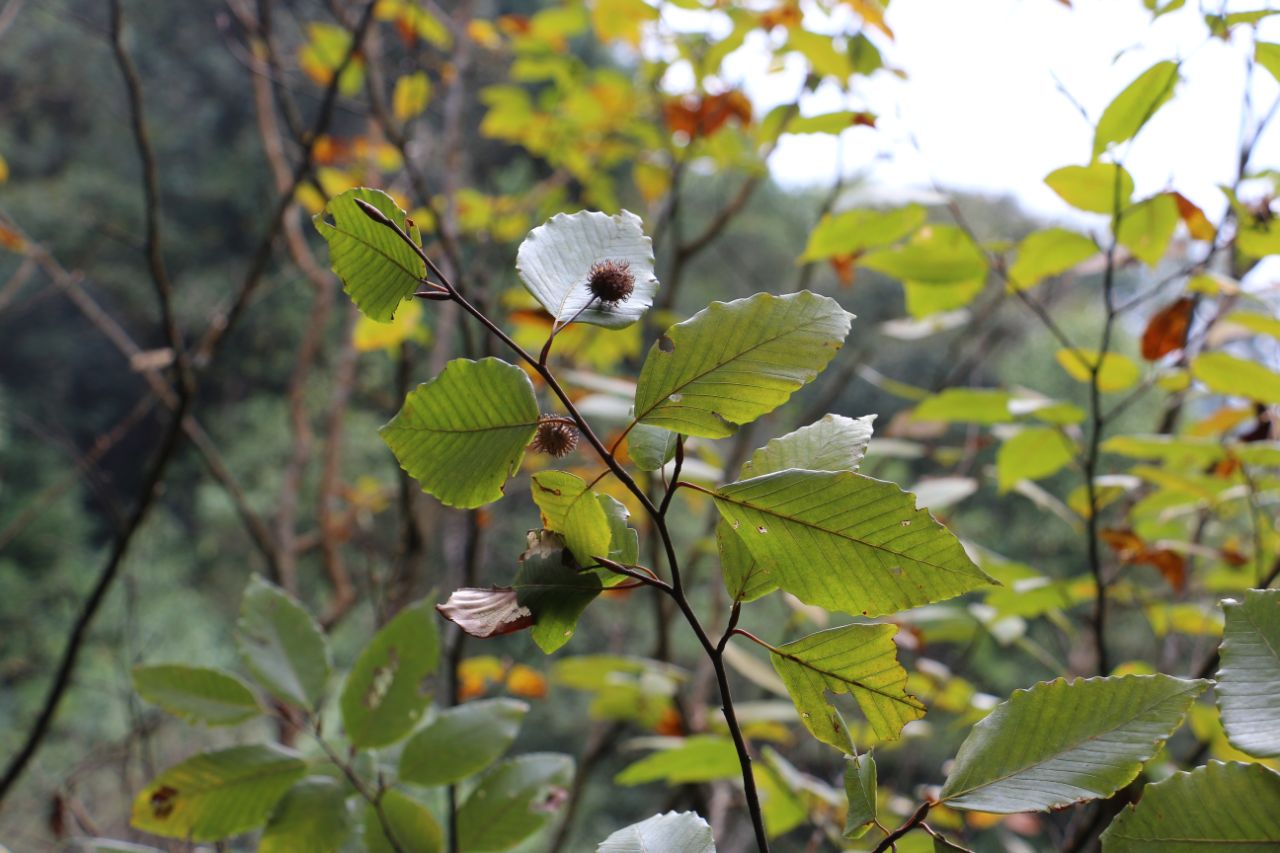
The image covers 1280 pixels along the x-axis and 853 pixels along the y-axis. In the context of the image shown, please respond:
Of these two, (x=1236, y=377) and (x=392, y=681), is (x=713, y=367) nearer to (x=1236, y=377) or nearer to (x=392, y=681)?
(x=392, y=681)

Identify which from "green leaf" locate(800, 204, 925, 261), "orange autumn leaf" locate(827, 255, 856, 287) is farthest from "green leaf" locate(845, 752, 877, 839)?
"orange autumn leaf" locate(827, 255, 856, 287)

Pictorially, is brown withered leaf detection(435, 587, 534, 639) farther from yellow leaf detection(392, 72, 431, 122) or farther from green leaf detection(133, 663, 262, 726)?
yellow leaf detection(392, 72, 431, 122)

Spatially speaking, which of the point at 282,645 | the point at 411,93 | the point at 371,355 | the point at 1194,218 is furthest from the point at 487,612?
the point at 371,355

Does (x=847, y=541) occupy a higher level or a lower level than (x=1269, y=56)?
lower

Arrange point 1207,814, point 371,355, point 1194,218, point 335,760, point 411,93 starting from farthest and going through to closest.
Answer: point 371,355
point 411,93
point 1194,218
point 335,760
point 1207,814

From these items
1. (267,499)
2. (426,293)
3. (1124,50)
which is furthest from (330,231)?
(267,499)

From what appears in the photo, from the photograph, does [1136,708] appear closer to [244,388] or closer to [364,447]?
[364,447]
